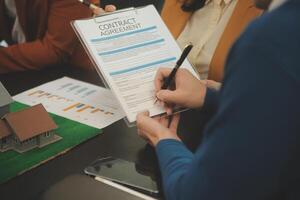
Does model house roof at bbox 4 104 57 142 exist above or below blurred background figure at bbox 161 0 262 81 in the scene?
above

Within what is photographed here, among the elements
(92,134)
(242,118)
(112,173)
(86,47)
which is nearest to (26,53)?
(86,47)

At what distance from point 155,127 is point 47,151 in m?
0.25

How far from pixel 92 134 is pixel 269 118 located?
0.59 m

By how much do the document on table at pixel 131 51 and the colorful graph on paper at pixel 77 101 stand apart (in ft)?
0.37

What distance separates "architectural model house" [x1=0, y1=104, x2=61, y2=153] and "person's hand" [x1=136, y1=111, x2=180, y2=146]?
0.20 meters

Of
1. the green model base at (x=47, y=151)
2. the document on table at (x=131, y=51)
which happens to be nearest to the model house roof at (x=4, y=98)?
the green model base at (x=47, y=151)

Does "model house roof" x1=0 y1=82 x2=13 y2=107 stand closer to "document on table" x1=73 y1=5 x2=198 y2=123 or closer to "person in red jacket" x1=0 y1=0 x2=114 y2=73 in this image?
"document on table" x1=73 y1=5 x2=198 y2=123

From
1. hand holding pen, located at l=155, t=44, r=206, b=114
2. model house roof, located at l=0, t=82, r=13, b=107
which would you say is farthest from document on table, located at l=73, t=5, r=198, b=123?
model house roof, located at l=0, t=82, r=13, b=107

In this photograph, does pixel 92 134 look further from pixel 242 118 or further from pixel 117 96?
pixel 242 118

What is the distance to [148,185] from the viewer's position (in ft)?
2.71

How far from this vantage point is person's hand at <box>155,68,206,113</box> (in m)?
0.99

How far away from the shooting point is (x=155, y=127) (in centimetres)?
90

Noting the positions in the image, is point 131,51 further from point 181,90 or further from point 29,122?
point 29,122

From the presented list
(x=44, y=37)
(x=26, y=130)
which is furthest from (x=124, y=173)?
(x=44, y=37)
